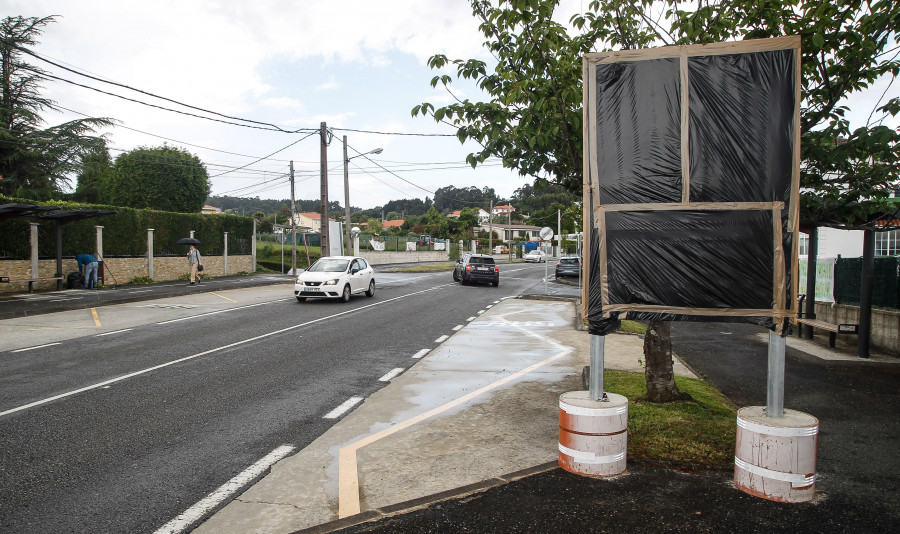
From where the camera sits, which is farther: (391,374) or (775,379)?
(391,374)

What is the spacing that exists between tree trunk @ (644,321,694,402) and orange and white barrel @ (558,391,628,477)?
1960 millimetres

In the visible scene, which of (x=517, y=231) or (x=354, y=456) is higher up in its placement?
(x=517, y=231)

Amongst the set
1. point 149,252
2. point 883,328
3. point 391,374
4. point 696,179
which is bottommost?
point 391,374

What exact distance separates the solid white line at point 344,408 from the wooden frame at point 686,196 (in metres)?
2.95

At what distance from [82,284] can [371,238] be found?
3487cm

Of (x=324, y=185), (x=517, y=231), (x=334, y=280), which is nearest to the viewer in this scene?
(x=334, y=280)

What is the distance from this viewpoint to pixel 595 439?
14.7 feet

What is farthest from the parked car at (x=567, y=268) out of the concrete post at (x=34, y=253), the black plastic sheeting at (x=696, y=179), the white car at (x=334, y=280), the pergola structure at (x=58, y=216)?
the black plastic sheeting at (x=696, y=179)

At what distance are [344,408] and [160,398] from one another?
223 cm

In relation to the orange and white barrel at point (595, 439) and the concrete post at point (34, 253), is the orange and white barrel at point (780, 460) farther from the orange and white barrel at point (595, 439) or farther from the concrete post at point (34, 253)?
the concrete post at point (34, 253)

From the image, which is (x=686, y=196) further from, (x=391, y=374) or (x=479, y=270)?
(x=479, y=270)

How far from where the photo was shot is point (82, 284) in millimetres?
22188

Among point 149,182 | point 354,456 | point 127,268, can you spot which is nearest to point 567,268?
point 127,268

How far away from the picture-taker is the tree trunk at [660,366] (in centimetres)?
636
